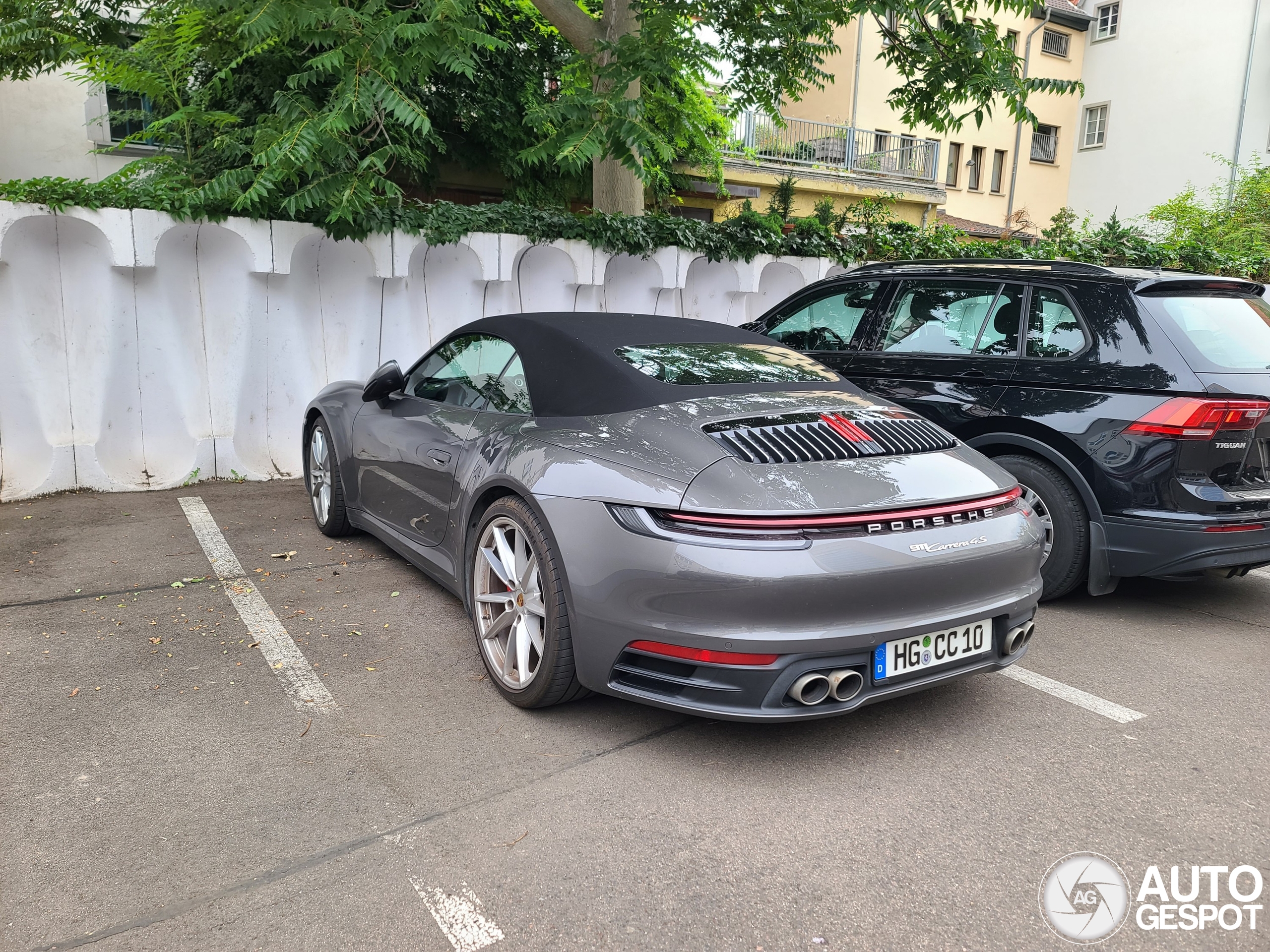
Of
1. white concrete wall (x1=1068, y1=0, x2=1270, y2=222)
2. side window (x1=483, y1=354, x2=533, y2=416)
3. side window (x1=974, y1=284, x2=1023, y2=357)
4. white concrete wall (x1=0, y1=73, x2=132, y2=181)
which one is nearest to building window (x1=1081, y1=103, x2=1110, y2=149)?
white concrete wall (x1=1068, y1=0, x2=1270, y2=222)

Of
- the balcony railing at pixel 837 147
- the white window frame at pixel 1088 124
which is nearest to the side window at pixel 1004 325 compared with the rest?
the balcony railing at pixel 837 147

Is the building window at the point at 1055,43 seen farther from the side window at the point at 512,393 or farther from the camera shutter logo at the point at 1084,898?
the camera shutter logo at the point at 1084,898

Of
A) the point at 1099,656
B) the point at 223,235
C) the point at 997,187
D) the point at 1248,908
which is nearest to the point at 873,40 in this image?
the point at 997,187

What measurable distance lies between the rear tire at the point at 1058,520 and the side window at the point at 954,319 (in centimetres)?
66

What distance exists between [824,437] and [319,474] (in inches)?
139

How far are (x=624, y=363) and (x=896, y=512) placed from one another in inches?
48.7

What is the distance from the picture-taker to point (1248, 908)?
2.21 m

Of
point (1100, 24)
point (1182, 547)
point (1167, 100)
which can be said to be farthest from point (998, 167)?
point (1182, 547)

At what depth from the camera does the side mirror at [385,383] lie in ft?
15.0

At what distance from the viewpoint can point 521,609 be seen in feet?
10.4

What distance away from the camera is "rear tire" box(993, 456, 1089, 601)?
4.31m

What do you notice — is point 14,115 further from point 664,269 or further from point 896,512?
point 896,512

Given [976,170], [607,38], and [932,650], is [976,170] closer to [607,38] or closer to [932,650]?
[607,38]

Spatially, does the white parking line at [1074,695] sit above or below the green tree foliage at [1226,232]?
below
